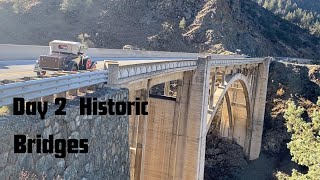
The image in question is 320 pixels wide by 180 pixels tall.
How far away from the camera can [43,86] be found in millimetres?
7617

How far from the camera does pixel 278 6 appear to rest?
143625 millimetres

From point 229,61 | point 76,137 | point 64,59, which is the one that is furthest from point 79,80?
point 229,61

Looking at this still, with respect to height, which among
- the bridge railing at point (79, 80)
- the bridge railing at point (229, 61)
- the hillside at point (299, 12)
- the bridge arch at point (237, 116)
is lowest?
the bridge arch at point (237, 116)

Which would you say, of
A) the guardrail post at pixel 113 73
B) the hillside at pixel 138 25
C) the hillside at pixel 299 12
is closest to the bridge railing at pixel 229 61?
the guardrail post at pixel 113 73

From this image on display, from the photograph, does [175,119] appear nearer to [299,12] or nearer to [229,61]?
[229,61]

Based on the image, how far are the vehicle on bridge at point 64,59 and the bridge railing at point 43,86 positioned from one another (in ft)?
15.6

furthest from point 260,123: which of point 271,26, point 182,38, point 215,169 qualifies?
point 271,26

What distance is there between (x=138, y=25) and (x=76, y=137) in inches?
2291

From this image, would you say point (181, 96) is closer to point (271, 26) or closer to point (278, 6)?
point (271, 26)

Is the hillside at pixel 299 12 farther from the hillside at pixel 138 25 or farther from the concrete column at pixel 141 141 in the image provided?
the concrete column at pixel 141 141

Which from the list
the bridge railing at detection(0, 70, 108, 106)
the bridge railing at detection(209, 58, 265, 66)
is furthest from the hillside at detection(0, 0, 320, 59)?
the bridge railing at detection(0, 70, 108, 106)

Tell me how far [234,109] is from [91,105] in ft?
111

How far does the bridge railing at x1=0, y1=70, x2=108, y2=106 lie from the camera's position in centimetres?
659

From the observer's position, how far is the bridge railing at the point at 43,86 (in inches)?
259
